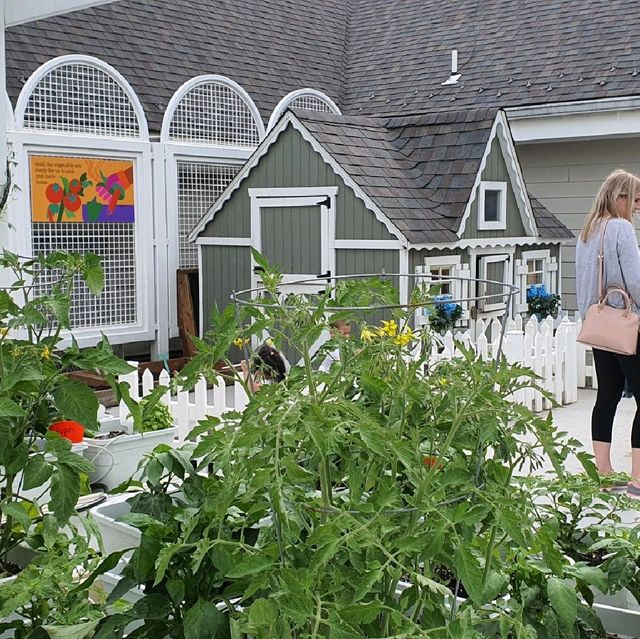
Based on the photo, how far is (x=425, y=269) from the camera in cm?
940

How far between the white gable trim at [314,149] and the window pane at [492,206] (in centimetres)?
137

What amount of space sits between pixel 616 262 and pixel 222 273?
577 cm

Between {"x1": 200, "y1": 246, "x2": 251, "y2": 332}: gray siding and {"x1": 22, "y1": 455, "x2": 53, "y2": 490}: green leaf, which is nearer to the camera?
{"x1": 22, "y1": 455, "x2": 53, "y2": 490}: green leaf

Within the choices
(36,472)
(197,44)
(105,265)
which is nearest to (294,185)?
(105,265)

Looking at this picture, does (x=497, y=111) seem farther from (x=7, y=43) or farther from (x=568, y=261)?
(x=7, y=43)

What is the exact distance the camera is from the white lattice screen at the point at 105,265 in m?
9.89

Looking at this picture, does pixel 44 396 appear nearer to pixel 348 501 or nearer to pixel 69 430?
pixel 348 501

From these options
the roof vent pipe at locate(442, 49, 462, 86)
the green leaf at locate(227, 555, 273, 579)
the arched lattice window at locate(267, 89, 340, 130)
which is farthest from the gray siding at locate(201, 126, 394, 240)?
the green leaf at locate(227, 555, 273, 579)

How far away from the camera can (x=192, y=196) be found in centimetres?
1147

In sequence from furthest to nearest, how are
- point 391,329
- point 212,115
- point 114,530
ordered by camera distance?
point 212,115 → point 114,530 → point 391,329

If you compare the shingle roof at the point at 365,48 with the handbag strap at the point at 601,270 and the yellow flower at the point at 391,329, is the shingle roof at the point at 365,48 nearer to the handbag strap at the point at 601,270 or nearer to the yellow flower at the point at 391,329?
the handbag strap at the point at 601,270

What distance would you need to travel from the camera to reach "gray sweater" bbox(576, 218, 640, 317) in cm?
570

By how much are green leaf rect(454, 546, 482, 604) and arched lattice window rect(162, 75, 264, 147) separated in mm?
9766

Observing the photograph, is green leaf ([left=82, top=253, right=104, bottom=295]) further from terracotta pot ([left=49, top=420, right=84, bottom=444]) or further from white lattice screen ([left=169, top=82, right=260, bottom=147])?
white lattice screen ([left=169, top=82, right=260, bottom=147])
